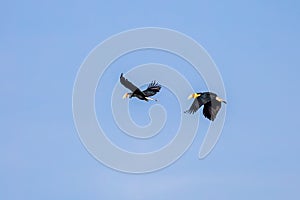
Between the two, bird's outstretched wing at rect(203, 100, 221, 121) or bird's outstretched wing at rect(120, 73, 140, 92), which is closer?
bird's outstretched wing at rect(120, 73, 140, 92)

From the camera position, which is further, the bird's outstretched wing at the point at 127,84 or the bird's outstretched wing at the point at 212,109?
the bird's outstretched wing at the point at 212,109

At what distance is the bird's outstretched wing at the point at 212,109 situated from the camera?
21.8ft

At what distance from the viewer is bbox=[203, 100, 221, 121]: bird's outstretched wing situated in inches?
262

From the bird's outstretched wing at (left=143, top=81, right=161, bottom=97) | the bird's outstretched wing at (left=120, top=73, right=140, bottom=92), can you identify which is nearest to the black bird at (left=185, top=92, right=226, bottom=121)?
the bird's outstretched wing at (left=143, top=81, right=161, bottom=97)

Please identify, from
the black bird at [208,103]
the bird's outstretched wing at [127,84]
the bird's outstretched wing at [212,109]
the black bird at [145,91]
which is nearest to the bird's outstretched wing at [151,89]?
the black bird at [145,91]

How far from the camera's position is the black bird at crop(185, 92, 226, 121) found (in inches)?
261

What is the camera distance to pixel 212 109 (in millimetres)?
6680

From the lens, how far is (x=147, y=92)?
21.7 ft

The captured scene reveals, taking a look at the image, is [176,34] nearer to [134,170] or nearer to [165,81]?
[165,81]

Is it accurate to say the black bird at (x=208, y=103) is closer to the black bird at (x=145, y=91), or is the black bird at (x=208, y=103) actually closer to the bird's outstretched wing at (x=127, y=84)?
the black bird at (x=145, y=91)

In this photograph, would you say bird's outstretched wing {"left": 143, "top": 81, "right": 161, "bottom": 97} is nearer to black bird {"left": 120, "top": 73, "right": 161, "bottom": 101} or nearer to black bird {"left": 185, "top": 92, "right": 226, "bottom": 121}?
black bird {"left": 120, "top": 73, "right": 161, "bottom": 101}

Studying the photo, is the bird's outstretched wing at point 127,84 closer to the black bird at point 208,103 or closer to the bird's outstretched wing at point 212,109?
the black bird at point 208,103

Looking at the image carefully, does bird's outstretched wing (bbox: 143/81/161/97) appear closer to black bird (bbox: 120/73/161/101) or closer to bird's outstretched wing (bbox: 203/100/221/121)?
black bird (bbox: 120/73/161/101)

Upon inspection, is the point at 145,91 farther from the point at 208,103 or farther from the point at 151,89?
the point at 208,103
